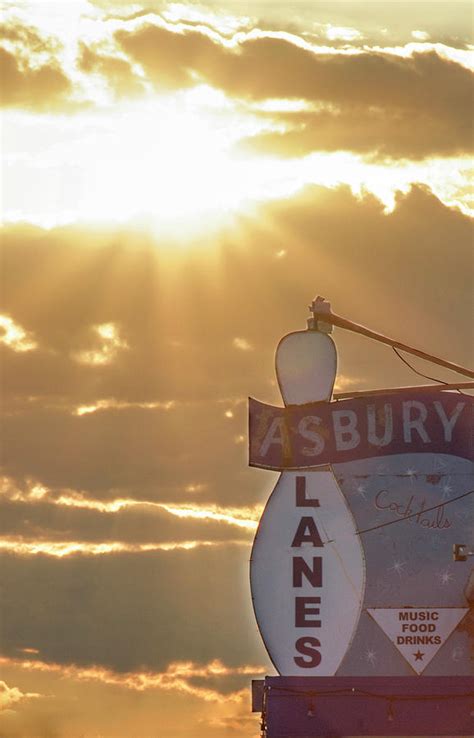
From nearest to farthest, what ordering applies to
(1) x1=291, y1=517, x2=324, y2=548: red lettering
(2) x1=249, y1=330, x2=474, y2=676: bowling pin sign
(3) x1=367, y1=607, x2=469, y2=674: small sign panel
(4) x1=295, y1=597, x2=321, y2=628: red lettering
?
(4) x1=295, y1=597, x2=321, y2=628: red lettering < (2) x1=249, y1=330, x2=474, y2=676: bowling pin sign < (1) x1=291, y1=517, x2=324, y2=548: red lettering < (3) x1=367, y1=607, x2=469, y2=674: small sign panel

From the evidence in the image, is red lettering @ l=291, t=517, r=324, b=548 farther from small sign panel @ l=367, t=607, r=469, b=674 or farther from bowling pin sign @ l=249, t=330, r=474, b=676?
small sign panel @ l=367, t=607, r=469, b=674

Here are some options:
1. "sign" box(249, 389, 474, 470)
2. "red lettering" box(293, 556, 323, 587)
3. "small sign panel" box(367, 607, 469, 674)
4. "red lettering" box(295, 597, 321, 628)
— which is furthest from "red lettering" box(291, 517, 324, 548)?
"small sign panel" box(367, 607, 469, 674)

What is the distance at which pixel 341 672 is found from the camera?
10125cm

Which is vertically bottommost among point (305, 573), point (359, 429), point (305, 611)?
point (305, 611)

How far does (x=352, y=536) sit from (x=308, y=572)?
1.77 metres

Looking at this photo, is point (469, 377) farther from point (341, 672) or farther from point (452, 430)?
point (341, 672)

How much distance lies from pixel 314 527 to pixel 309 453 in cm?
235

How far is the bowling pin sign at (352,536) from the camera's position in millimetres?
101000

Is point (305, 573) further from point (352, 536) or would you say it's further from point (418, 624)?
point (418, 624)

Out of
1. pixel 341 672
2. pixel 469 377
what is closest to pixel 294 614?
pixel 341 672

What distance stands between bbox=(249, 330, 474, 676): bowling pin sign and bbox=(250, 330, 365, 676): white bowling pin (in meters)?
0.03

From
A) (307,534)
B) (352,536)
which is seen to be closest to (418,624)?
(352,536)

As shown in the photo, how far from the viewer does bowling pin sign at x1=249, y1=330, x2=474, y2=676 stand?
101 metres

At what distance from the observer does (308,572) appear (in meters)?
101
